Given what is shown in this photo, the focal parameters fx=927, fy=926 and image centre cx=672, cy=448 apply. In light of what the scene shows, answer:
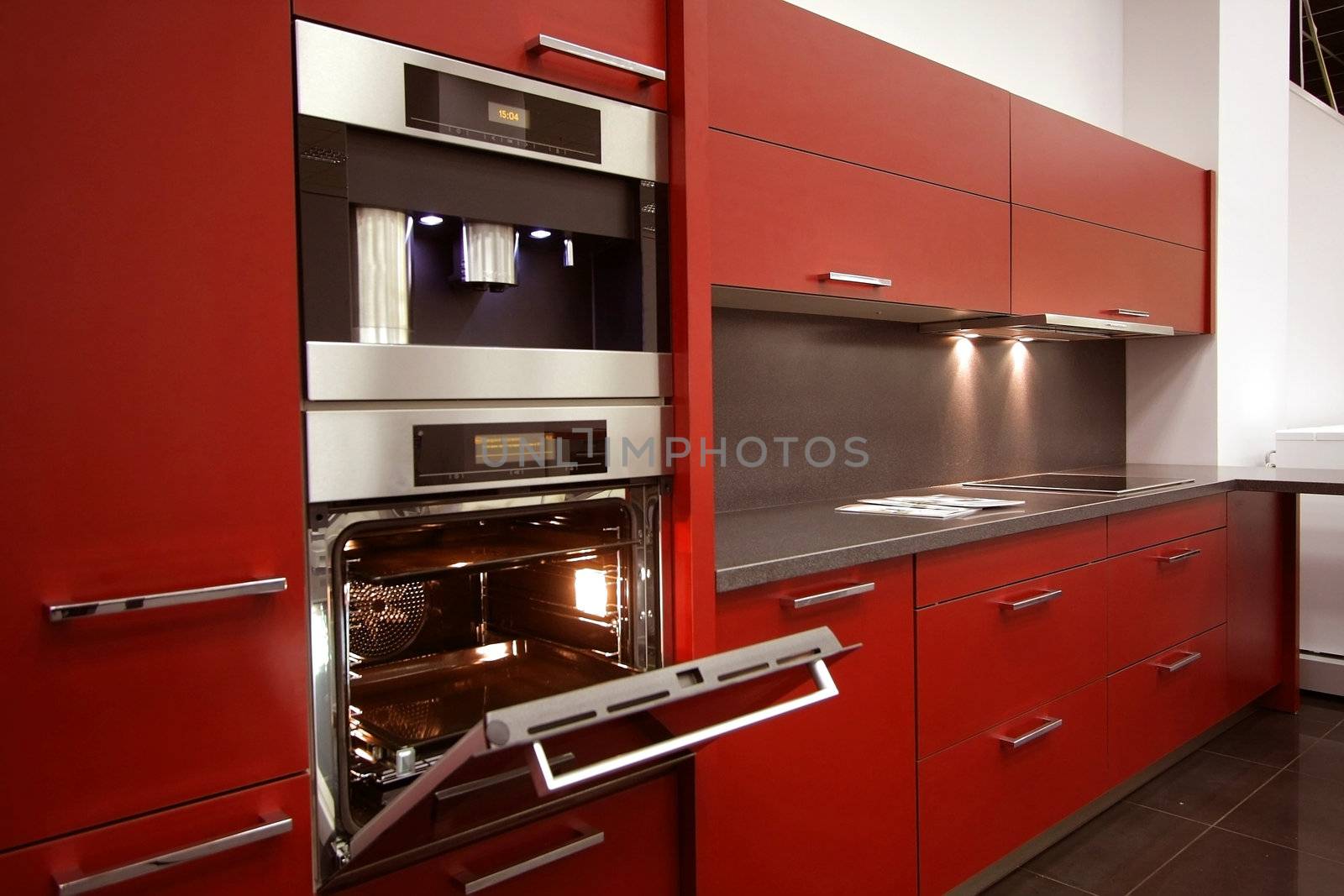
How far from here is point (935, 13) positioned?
116 inches

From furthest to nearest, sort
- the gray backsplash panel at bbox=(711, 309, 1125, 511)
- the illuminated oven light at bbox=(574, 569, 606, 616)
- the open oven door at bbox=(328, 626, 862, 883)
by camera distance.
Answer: the gray backsplash panel at bbox=(711, 309, 1125, 511)
the illuminated oven light at bbox=(574, 569, 606, 616)
the open oven door at bbox=(328, 626, 862, 883)

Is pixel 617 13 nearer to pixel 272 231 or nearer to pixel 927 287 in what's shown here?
pixel 272 231

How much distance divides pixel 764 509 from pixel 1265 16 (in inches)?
128

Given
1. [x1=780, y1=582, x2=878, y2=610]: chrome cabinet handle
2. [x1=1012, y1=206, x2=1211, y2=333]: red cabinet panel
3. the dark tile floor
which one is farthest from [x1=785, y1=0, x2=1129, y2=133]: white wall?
the dark tile floor

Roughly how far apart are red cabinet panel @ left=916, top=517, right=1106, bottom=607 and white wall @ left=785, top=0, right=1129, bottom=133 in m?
1.54

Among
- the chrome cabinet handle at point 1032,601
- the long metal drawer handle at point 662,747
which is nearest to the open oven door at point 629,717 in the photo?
the long metal drawer handle at point 662,747

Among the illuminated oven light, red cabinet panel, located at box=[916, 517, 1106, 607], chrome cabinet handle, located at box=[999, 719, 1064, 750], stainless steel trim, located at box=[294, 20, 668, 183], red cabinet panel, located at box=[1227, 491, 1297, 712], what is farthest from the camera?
red cabinet panel, located at box=[1227, 491, 1297, 712]

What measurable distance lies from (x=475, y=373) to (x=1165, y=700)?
8.23 ft

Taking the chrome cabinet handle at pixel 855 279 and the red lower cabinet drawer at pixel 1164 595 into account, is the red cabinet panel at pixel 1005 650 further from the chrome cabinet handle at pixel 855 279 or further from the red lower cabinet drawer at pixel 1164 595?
the chrome cabinet handle at pixel 855 279

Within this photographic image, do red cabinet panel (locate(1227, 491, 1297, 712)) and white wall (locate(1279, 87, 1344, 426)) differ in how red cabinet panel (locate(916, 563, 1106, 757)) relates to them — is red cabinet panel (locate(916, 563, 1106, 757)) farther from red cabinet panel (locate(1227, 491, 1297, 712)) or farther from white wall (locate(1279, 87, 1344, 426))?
white wall (locate(1279, 87, 1344, 426))

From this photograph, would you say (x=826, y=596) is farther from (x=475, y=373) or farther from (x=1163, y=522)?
(x=1163, y=522)

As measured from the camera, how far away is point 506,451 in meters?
1.32

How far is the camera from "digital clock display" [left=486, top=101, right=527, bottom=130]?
52.1 inches

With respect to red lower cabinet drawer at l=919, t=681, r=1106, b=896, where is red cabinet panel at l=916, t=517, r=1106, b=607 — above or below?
above
